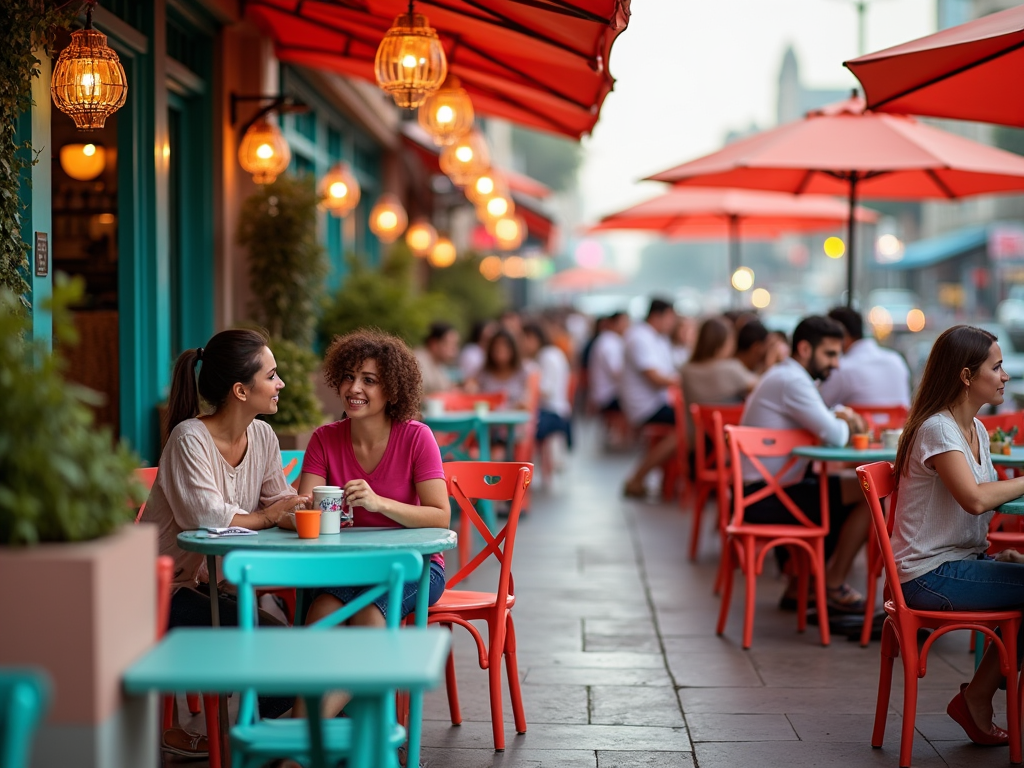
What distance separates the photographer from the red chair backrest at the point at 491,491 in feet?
14.3

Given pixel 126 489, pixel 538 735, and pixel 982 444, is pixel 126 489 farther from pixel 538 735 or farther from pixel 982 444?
pixel 982 444

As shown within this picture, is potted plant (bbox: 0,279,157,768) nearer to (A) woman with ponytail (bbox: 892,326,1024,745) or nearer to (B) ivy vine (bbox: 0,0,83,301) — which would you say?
(B) ivy vine (bbox: 0,0,83,301)

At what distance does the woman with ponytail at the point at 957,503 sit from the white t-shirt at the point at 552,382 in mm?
7561

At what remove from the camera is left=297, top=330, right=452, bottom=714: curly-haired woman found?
4.37 metres

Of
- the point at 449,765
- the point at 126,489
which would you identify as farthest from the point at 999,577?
the point at 126,489

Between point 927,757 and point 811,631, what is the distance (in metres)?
1.99

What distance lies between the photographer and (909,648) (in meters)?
4.33

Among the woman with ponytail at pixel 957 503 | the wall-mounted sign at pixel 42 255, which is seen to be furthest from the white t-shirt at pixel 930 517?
the wall-mounted sign at pixel 42 255

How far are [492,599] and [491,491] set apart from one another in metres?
0.41

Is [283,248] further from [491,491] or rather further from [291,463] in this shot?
[491,491]

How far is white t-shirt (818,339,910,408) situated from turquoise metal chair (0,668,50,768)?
5977 mm

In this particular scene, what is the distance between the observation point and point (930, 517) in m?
4.47

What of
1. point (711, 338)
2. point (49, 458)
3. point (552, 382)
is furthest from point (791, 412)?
point (552, 382)

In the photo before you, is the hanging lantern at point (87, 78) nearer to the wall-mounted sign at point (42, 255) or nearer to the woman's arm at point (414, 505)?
the wall-mounted sign at point (42, 255)
